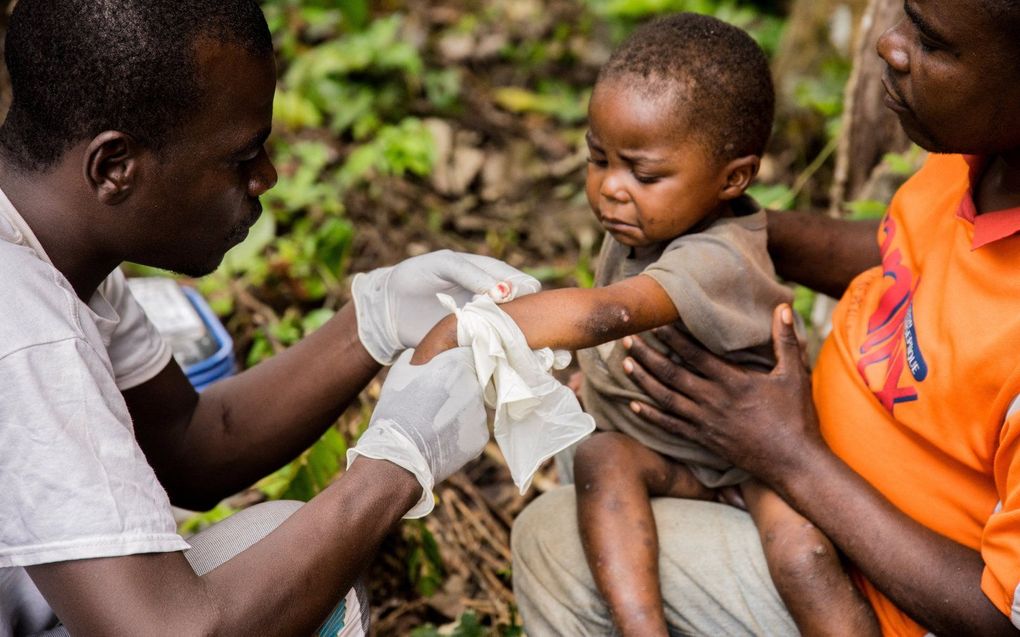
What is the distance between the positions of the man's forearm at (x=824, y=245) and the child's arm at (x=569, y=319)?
0.60 m

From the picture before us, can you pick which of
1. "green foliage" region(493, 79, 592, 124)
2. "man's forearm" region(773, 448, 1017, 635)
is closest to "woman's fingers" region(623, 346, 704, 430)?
"man's forearm" region(773, 448, 1017, 635)

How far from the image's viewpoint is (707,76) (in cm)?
203

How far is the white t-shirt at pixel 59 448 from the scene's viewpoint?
1398mm

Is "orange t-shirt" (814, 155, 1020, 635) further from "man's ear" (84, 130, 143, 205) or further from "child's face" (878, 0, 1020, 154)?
"man's ear" (84, 130, 143, 205)

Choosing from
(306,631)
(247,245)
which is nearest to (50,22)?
(306,631)

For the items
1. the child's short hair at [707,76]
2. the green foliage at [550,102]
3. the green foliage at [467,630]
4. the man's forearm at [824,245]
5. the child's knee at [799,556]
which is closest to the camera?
the child's knee at [799,556]

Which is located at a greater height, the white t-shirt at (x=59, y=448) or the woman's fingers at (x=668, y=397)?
the white t-shirt at (x=59, y=448)

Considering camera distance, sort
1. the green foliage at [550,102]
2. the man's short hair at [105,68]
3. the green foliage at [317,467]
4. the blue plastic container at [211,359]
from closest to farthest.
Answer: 1. the man's short hair at [105,68]
2. the green foliage at [317,467]
3. the blue plastic container at [211,359]
4. the green foliage at [550,102]

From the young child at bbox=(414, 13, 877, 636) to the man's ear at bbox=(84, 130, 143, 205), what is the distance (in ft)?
1.88

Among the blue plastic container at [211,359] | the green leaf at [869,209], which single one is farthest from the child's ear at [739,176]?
the blue plastic container at [211,359]

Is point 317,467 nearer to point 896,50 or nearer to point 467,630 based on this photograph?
point 467,630

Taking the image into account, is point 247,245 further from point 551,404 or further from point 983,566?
point 983,566

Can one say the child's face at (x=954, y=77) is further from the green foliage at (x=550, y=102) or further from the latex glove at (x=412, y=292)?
the green foliage at (x=550, y=102)

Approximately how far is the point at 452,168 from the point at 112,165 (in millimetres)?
3024
